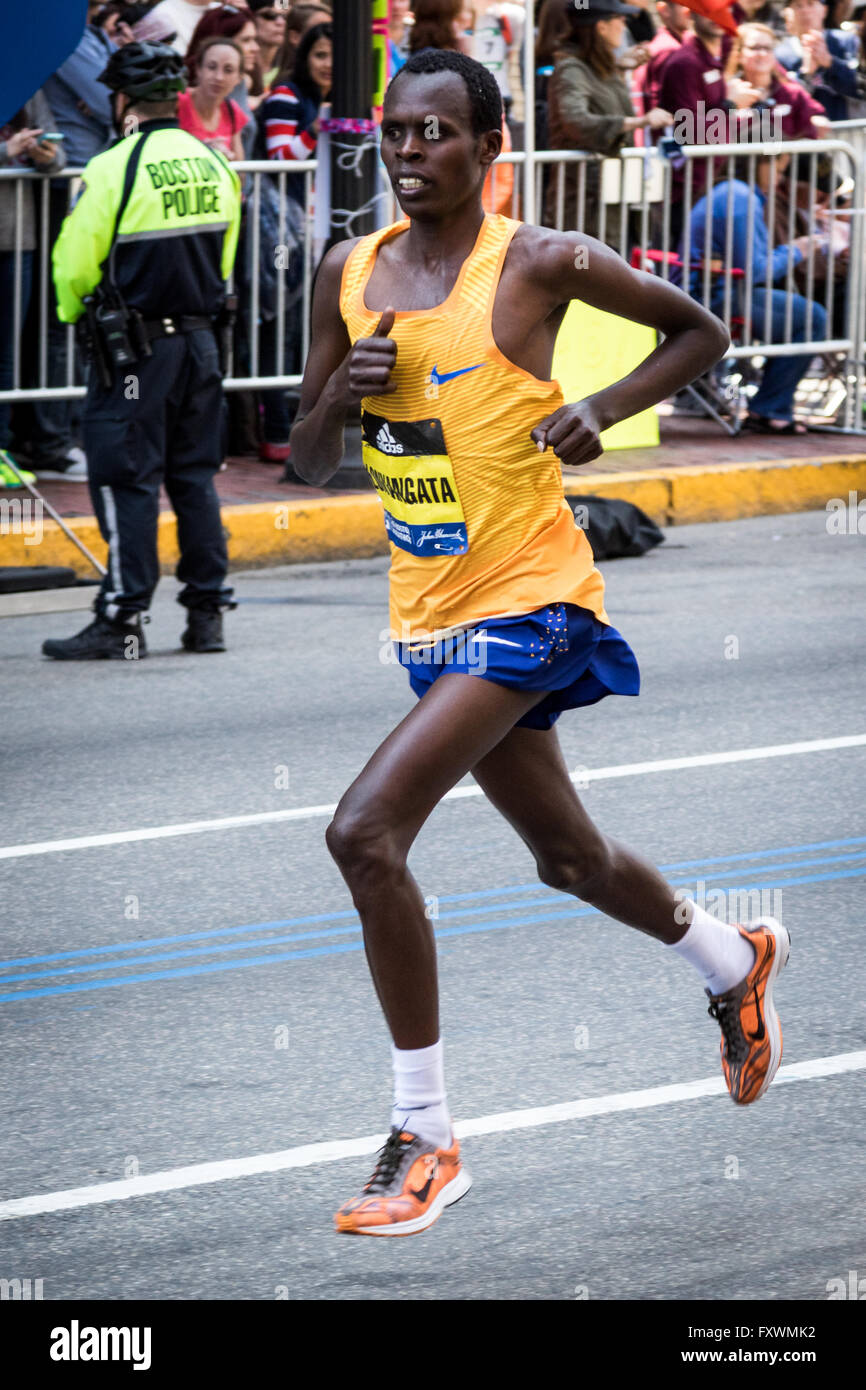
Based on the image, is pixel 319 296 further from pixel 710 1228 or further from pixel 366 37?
pixel 366 37

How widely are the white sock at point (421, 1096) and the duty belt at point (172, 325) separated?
534 cm

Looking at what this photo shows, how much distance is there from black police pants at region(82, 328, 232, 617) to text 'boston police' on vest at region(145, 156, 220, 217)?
50 cm

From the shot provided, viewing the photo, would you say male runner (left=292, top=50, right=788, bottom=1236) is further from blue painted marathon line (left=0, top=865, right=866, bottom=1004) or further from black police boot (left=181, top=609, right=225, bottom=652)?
black police boot (left=181, top=609, right=225, bottom=652)

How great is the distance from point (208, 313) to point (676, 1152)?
5.48 m

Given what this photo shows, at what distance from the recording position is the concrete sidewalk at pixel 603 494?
35.3ft

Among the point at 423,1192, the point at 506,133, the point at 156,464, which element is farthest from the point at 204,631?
the point at 423,1192

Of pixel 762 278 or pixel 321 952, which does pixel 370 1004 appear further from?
pixel 762 278

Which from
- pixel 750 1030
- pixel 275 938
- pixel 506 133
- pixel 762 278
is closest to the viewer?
pixel 750 1030

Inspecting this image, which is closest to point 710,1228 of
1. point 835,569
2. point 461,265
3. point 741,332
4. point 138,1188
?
point 138,1188

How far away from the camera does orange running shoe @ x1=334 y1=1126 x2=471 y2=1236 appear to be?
12.4 feet

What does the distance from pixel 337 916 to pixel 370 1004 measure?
675mm

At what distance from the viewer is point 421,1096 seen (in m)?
3.91

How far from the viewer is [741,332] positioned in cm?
1328

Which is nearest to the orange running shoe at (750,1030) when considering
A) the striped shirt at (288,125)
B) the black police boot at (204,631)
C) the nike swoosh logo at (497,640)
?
the nike swoosh logo at (497,640)
